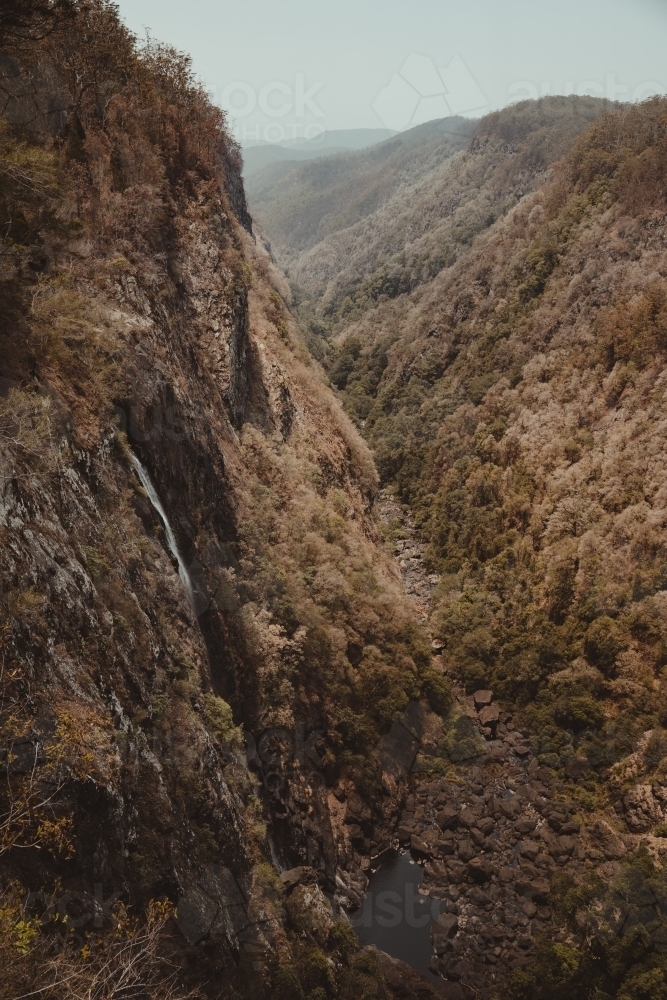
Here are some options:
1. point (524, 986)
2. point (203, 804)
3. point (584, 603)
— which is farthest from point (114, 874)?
point (584, 603)

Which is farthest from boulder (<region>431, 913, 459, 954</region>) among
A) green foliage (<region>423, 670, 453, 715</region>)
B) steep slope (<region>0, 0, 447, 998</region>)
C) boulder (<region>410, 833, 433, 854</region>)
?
green foliage (<region>423, 670, 453, 715</region>)

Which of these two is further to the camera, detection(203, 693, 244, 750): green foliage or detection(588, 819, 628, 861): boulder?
detection(588, 819, 628, 861): boulder

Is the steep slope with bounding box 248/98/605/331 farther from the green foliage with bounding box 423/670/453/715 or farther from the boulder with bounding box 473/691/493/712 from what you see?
the green foliage with bounding box 423/670/453/715

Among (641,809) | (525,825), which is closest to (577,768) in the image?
(641,809)

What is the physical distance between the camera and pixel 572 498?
1320 inches

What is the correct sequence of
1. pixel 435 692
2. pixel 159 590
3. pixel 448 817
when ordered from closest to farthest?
pixel 159 590 < pixel 448 817 < pixel 435 692

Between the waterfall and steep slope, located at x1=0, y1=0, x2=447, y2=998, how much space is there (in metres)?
0.20

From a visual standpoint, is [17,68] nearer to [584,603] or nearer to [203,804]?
[203,804]

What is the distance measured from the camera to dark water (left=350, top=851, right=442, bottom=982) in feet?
69.5

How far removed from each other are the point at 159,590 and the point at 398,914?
51.2ft

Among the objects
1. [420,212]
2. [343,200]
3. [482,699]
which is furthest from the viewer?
[343,200]

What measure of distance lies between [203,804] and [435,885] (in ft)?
46.0

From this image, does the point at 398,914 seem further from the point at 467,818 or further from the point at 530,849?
the point at 530,849

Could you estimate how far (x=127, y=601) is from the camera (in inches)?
504
